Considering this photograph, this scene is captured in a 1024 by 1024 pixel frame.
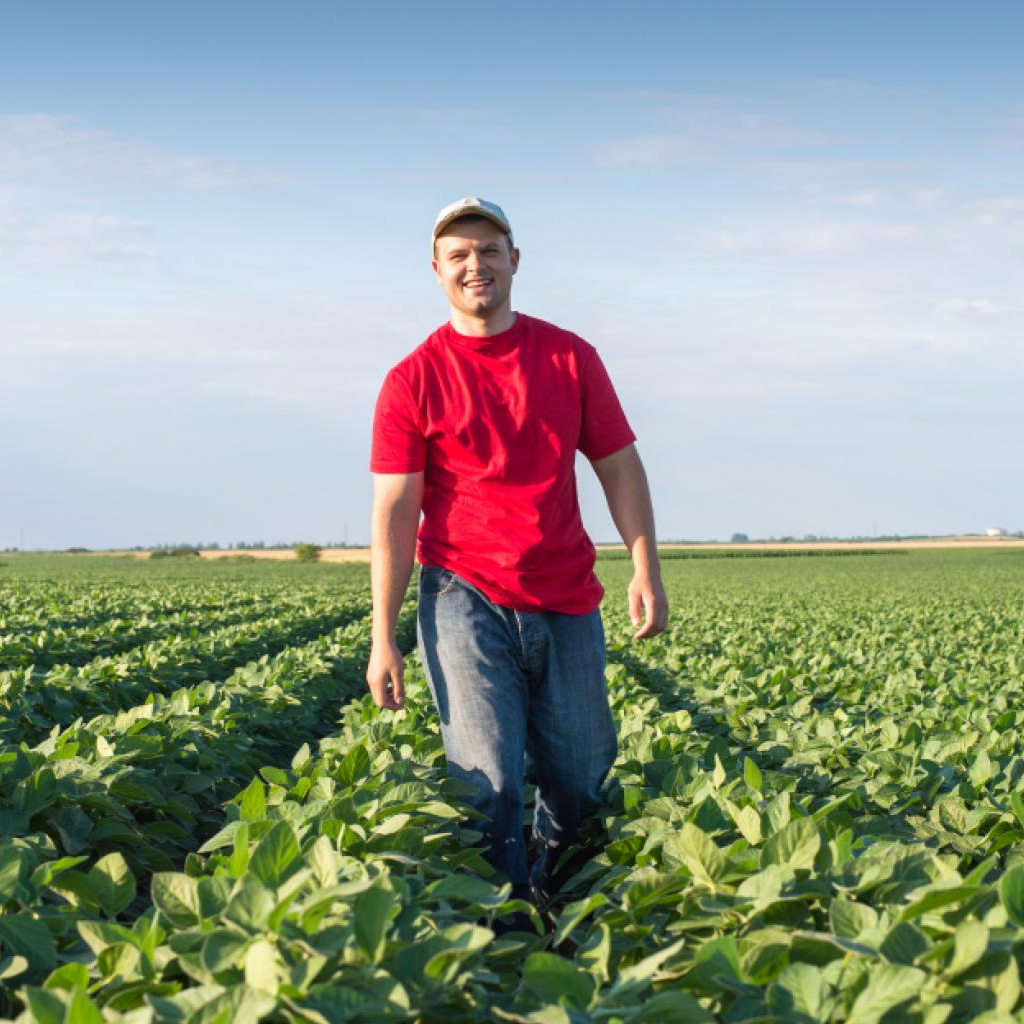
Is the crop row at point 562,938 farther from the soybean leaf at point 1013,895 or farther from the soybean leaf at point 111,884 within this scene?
the soybean leaf at point 111,884

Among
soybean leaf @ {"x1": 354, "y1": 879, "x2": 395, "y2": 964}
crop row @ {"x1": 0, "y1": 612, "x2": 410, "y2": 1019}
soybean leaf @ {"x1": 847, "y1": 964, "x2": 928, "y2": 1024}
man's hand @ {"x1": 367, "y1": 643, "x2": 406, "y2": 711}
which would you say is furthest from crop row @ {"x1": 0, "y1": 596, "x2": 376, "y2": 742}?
soybean leaf @ {"x1": 847, "y1": 964, "x2": 928, "y2": 1024}

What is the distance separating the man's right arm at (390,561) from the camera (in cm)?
368

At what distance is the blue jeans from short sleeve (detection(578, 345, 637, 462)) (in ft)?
2.19

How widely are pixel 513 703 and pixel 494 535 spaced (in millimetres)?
612

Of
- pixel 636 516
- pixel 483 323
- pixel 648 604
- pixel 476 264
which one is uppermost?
pixel 476 264

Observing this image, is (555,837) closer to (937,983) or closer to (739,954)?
(739,954)

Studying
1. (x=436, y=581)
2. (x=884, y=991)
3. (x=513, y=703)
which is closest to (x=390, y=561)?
(x=436, y=581)

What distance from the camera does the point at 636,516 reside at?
155 inches

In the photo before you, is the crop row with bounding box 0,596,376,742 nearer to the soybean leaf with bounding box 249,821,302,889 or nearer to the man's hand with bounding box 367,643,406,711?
the man's hand with bounding box 367,643,406,711

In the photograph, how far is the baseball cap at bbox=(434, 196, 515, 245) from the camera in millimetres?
3537

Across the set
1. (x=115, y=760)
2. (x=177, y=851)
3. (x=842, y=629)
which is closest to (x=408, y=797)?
(x=115, y=760)

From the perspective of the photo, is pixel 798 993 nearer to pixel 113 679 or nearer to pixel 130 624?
pixel 113 679

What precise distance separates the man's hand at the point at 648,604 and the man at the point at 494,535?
0.01 meters

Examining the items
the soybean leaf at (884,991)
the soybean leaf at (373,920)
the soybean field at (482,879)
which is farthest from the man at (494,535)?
the soybean leaf at (884,991)
